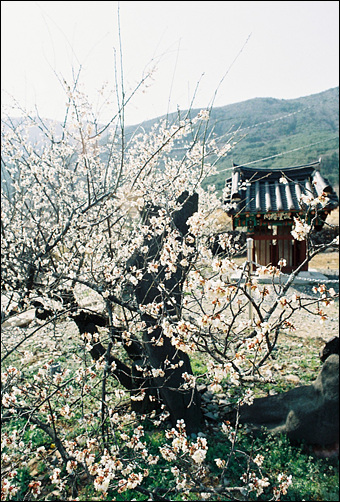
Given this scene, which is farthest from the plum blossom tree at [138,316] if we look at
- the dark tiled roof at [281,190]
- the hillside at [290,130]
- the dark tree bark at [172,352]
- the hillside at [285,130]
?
the dark tiled roof at [281,190]

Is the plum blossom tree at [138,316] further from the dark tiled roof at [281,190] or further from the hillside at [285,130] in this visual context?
the dark tiled roof at [281,190]

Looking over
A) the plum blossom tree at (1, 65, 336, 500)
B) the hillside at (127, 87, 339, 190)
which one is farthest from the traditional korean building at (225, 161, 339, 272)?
the hillside at (127, 87, 339, 190)

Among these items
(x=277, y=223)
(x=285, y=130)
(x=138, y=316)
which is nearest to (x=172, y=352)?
(x=138, y=316)

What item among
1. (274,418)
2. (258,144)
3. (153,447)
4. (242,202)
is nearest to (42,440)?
(153,447)

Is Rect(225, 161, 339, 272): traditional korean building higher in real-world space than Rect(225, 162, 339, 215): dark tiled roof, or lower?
lower

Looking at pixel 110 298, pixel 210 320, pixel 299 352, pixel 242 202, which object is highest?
pixel 242 202

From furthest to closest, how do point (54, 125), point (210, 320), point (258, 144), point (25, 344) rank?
point (25, 344), point (258, 144), point (54, 125), point (210, 320)

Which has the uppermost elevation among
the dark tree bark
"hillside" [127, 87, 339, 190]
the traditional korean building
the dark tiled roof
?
"hillside" [127, 87, 339, 190]

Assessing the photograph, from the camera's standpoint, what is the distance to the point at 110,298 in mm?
3234

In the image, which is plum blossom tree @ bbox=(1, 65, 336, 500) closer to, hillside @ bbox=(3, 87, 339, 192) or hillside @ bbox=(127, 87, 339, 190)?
hillside @ bbox=(3, 87, 339, 192)

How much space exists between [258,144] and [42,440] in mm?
5089

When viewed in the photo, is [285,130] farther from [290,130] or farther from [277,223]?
[277,223]

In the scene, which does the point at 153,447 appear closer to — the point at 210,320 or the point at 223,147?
the point at 210,320

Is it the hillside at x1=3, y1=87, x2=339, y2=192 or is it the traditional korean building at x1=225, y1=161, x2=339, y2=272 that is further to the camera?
the hillside at x1=3, y1=87, x2=339, y2=192
